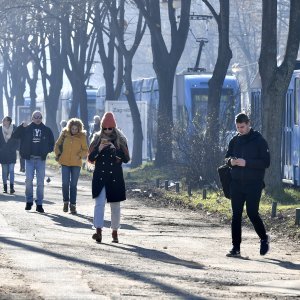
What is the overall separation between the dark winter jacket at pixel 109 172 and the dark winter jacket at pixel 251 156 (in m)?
2.06

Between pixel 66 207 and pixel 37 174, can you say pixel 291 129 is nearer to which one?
pixel 66 207

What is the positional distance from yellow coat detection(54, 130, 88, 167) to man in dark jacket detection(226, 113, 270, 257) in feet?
24.0

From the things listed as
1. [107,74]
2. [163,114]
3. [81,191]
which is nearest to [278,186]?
[81,191]

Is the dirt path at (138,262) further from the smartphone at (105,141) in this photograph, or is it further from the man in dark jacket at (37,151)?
the smartphone at (105,141)

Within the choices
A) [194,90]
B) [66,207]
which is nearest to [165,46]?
[194,90]

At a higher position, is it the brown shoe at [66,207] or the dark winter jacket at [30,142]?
the dark winter jacket at [30,142]

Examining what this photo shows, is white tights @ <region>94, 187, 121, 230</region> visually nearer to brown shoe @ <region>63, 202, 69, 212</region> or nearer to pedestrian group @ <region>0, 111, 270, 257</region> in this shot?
pedestrian group @ <region>0, 111, 270, 257</region>

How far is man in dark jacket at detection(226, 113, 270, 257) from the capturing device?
16.7 m

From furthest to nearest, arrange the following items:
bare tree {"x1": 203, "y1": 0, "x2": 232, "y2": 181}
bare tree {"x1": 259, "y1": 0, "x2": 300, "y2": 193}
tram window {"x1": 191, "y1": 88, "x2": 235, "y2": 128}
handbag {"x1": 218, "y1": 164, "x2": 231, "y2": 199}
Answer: tram window {"x1": 191, "y1": 88, "x2": 235, "y2": 128}, bare tree {"x1": 203, "y1": 0, "x2": 232, "y2": 181}, bare tree {"x1": 259, "y1": 0, "x2": 300, "y2": 193}, handbag {"x1": 218, "y1": 164, "x2": 231, "y2": 199}

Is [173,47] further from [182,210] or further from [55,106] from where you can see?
[55,106]

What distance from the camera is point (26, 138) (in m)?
24.2

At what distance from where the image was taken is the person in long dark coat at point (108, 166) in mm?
18375

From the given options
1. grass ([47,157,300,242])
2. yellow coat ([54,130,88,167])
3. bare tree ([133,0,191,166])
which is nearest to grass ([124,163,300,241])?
grass ([47,157,300,242])

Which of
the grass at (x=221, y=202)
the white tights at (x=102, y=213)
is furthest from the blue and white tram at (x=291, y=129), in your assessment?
the white tights at (x=102, y=213)
